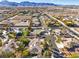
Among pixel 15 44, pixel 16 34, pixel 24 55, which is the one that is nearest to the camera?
pixel 24 55

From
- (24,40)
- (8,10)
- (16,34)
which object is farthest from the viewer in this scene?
(8,10)

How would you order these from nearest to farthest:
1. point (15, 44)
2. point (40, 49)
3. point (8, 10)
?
point (40, 49), point (15, 44), point (8, 10)

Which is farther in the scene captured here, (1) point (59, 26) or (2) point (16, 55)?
(1) point (59, 26)

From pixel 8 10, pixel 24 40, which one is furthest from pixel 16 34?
pixel 8 10

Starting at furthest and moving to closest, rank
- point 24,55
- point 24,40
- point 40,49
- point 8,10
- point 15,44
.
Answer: point 8,10 < point 24,40 < point 15,44 < point 40,49 < point 24,55

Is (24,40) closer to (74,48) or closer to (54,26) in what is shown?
(74,48)

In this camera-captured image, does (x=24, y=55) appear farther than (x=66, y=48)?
No

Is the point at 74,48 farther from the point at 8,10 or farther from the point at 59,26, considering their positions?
the point at 8,10

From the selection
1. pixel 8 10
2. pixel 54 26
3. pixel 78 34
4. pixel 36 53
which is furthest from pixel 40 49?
pixel 8 10
